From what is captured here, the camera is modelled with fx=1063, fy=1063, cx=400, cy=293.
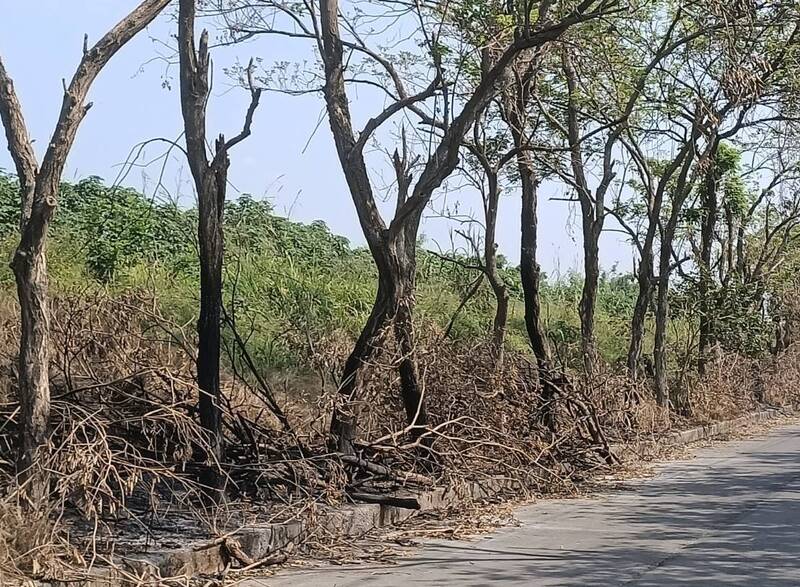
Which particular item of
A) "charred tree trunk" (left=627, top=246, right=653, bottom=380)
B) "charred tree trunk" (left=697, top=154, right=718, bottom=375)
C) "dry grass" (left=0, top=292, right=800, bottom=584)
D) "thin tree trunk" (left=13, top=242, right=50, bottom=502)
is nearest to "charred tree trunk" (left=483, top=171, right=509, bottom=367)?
"dry grass" (left=0, top=292, right=800, bottom=584)

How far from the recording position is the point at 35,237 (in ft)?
24.9

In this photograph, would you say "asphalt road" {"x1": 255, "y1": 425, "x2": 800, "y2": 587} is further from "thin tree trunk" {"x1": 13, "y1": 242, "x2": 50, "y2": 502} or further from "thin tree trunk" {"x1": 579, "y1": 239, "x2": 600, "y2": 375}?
"thin tree trunk" {"x1": 579, "y1": 239, "x2": 600, "y2": 375}

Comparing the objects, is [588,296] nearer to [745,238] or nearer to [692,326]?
[692,326]

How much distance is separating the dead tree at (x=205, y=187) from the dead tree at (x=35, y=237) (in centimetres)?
182

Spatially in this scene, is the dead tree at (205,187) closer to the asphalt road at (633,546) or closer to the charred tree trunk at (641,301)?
the asphalt road at (633,546)

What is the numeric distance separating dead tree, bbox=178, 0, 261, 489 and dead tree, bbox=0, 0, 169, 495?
1.82 metres

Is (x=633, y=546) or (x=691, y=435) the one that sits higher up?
(x=691, y=435)

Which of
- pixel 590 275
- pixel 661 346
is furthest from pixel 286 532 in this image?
pixel 661 346

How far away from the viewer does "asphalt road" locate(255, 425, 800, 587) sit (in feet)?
25.7

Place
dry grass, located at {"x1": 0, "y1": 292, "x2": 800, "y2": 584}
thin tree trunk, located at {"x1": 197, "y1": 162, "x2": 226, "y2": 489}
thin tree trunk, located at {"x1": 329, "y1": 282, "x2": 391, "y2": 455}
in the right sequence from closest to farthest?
dry grass, located at {"x1": 0, "y1": 292, "x2": 800, "y2": 584}
thin tree trunk, located at {"x1": 197, "y1": 162, "x2": 226, "y2": 489}
thin tree trunk, located at {"x1": 329, "y1": 282, "x2": 391, "y2": 455}

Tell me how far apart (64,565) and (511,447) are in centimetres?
599

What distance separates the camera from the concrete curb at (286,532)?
24.0 ft

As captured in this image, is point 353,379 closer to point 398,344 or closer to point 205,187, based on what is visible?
point 398,344

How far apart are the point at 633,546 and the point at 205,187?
16.0ft
